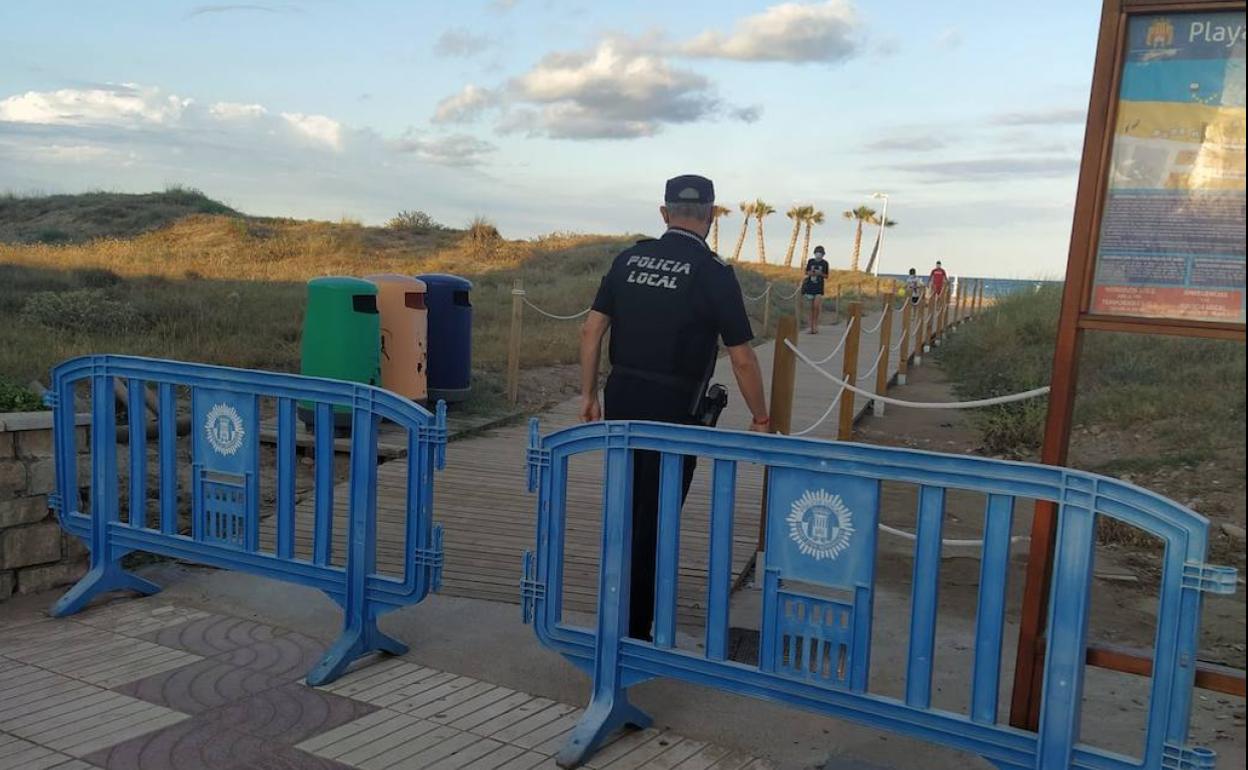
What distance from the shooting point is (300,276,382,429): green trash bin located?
831 cm

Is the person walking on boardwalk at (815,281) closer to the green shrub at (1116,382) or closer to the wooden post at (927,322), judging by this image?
the wooden post at (927,322)

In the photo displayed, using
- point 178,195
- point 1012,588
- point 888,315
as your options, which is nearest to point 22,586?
point 1012,588

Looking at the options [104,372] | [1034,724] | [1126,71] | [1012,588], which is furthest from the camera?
[1012,588]

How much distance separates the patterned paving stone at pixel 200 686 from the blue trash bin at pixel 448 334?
585cm

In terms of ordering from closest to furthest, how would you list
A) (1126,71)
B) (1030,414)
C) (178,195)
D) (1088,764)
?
(1088,764) → (1126,71) → (1030,414) → (178,195)

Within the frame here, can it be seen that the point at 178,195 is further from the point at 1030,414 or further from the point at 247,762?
the point at 247,762

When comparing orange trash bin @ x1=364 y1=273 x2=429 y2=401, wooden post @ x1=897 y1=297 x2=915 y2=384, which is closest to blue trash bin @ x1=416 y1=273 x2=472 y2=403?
orange trash bin @ x1=364 y1=273 x2=429 y2=401

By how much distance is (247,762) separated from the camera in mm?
3482

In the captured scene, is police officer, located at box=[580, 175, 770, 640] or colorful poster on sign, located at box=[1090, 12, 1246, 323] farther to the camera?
police officer, located at box=[580, 175, 770, 640]

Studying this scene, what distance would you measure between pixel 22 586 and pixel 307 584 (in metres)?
1.74

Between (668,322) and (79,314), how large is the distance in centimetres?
1215

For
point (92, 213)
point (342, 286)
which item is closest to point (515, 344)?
point (342, 286)

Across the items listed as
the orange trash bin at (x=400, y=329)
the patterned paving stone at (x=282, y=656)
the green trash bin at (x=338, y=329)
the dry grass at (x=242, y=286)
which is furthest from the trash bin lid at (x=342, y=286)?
the patterned paving stone at (x=282, y=656)

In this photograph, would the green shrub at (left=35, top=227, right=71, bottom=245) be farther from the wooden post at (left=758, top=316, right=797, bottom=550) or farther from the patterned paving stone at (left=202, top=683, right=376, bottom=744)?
the patterned paving stone at (left=202, top=683, right=376, bottom=744)
